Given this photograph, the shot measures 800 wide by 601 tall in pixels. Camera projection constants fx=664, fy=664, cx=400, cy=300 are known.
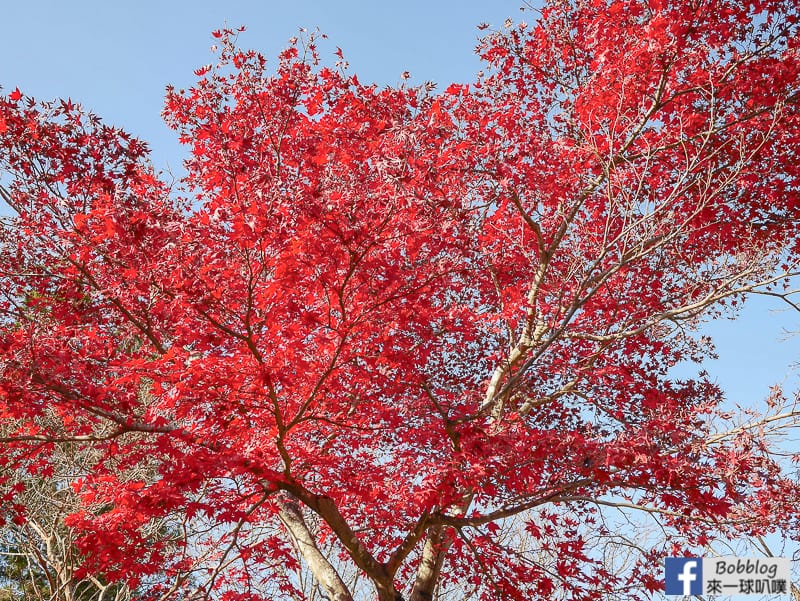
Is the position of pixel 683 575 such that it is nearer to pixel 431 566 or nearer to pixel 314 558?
pixel 431 566

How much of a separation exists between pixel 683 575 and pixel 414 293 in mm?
5033

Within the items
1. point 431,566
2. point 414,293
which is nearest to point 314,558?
point 431,566

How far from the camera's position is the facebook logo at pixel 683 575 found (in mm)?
7867

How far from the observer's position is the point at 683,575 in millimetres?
7945

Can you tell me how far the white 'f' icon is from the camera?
7.93 metres

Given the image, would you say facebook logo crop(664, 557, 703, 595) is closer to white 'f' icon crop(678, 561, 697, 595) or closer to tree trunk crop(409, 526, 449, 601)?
white 'f' icon crop(678, 561, 697, 595)

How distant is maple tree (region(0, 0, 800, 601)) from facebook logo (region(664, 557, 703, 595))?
19cm

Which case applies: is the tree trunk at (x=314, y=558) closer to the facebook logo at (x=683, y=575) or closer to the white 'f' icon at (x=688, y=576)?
the facebook logo at (x=683, y=575)

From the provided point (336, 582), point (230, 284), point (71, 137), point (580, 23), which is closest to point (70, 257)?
point (71, 137)

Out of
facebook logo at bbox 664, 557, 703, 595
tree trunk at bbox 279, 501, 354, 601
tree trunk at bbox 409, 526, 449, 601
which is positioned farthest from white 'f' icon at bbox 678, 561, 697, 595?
tree trunk at bbox 279, 501, 354, 601

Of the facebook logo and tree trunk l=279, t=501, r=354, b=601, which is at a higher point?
the facebook logo

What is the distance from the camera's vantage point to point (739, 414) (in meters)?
6.31

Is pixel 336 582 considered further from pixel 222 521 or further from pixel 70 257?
pixel 70 257

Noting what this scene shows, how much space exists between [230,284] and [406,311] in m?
1.66
